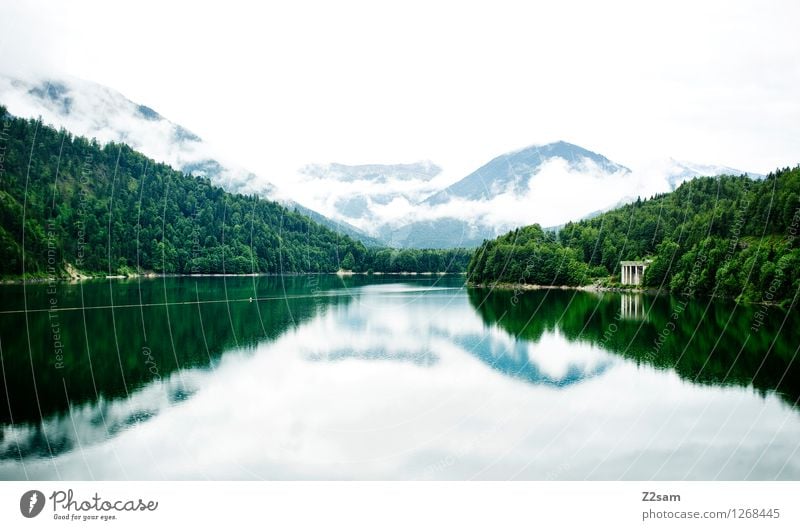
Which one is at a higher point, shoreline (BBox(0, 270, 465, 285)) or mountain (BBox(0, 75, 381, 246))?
mountain (BBox(0, 75, 381, 246))

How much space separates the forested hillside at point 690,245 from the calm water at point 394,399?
14.4ft

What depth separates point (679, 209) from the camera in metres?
45.9

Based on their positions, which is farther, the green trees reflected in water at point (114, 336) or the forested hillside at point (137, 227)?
Answer: the forested hillside at point (137, 227)

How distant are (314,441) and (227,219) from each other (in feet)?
111

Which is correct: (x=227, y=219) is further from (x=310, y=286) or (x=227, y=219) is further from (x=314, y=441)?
(x=314, y=441)

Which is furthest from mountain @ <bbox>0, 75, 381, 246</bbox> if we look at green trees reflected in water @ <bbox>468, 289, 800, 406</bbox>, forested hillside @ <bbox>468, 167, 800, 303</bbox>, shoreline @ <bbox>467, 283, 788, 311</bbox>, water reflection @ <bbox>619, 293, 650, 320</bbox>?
forested hillside @ <bbox>468, 167, 800, 303</bbox>

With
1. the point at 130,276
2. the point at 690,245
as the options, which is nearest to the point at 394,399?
the point at 690,245

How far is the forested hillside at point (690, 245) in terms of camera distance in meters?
25.0

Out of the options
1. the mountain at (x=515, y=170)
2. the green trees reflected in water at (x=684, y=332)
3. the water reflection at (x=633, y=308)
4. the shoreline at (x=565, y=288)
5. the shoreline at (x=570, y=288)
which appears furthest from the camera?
the shoreline at (x=565, y=288)
